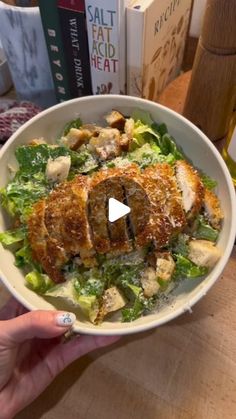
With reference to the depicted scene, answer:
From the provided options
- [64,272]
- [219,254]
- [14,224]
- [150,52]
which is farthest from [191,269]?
[150,52]

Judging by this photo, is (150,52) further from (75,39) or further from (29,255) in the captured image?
(29,255)

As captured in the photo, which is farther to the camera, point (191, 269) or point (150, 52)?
point (150, 52)

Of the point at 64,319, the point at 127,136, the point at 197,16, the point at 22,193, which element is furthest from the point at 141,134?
the point at 197,16

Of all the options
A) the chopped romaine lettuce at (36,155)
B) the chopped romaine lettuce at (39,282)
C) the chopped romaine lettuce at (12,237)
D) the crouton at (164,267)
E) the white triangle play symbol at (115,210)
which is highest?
the white triangle play symbol at (115,210)

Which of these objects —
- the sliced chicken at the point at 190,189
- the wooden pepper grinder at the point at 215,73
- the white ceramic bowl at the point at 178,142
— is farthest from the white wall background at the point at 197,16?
the sliced chicken at the point at 190,189

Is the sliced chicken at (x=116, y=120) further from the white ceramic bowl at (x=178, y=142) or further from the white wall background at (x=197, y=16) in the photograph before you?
the white wall background at (x=197, y=16)

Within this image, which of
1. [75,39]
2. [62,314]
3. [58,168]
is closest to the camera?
[62,314]

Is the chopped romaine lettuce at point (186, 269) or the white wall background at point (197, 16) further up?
the white wall background at point (197, 16)
